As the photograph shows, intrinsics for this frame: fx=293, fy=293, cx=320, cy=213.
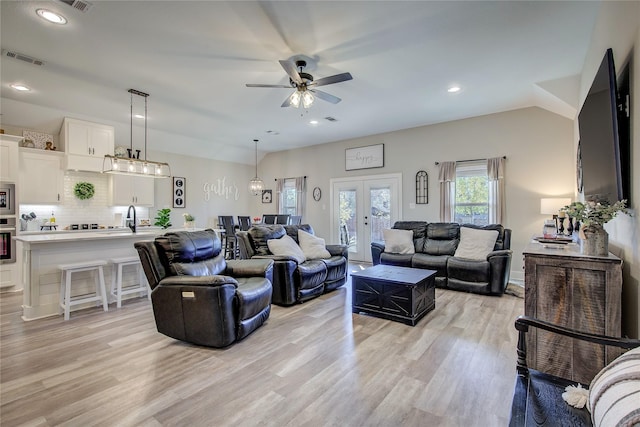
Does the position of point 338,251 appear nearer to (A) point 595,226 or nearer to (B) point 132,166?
(A) point 595,226

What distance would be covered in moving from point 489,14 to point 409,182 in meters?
3.99

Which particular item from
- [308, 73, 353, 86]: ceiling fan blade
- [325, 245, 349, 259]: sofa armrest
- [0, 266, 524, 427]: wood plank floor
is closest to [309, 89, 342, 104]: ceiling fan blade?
[308, 73, 353, 86]: ceiling fan blade

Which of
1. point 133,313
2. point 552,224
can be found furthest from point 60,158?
point 552,224

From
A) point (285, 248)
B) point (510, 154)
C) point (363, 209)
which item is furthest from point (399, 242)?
point (510, 154)

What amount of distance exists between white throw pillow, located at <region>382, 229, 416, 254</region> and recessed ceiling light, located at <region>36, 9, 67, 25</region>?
5132 mm

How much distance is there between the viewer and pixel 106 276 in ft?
13.3

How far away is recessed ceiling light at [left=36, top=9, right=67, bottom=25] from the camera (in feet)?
8.61

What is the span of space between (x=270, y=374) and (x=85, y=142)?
5.89m

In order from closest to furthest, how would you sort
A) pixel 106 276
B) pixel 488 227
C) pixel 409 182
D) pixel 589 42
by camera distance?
pixel 589 42, pixel 106 276, pixel 488 227, pixel 409 182

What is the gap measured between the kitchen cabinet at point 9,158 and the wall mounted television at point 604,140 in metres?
7.48

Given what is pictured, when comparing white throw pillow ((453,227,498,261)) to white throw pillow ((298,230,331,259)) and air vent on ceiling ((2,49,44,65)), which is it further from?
air vent on ceiling ((2,49,44,65))

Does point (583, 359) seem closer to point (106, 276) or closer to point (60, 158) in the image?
point (106, 276)

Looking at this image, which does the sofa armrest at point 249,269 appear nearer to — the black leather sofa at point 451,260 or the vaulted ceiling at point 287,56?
the vaulted ceiling at point 287,56

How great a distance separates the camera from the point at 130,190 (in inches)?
250
